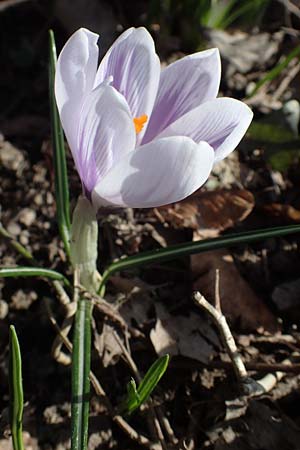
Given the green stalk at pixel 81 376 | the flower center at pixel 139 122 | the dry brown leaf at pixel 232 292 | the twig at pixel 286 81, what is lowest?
the dry brown leaf at pixel 232 292

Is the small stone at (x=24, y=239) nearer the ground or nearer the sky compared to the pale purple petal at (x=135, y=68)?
nearer the ground

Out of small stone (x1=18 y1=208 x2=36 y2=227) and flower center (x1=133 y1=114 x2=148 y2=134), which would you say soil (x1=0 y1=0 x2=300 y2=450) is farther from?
flower center (x1=133 y1=114 x2=148 y2=134)

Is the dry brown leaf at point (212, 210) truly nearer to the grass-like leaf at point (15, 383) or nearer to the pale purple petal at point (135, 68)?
the pale purple petal at point (135, 68)

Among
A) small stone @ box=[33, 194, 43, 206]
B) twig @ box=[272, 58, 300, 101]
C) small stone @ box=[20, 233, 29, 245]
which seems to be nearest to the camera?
small stone @ box=[20, 233, 29, 245]

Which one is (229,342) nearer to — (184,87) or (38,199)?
(184,87)

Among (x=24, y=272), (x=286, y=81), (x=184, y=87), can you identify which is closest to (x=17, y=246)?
(x=24, y=272)

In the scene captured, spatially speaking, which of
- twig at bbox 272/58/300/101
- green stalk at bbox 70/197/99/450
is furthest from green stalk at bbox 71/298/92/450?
twig at bbox 272/58/300/101

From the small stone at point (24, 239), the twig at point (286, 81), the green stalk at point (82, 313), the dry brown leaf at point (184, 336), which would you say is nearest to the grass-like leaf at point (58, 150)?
the green stalk at point (82, 313)
